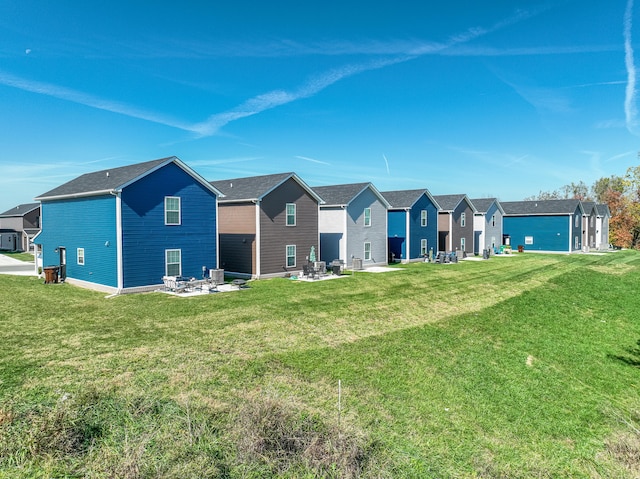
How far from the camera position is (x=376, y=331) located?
13.8 metres

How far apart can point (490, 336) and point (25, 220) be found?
54978 millimetres

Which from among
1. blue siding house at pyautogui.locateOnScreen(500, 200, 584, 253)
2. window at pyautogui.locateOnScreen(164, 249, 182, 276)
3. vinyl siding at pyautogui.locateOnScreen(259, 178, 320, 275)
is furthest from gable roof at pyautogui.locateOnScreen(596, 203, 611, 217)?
window at pyautogui.locateOnScreen(164, 249, 182, 276)

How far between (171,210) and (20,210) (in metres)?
44.4

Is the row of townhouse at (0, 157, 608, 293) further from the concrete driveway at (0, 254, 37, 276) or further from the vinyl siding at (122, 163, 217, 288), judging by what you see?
the concrete driveway at (0, 254, 37, 276)

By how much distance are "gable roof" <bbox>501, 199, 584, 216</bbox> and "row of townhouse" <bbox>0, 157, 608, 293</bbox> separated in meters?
19.2

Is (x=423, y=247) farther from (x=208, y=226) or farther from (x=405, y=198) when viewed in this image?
(x=208, y=226)

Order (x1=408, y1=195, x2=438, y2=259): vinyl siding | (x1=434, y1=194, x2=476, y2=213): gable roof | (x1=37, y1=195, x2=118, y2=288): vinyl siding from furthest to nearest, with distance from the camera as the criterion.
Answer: (x1=434, y1=194, x2=476, y2=213): gable roof
(x1=408, y1=195, x2=438, y2=259): vinyl siding
(x1=37, y1=195, x2=118, y2=288): vinyl siding

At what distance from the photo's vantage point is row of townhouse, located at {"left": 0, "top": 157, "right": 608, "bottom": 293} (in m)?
20.0

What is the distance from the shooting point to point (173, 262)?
21297 mm

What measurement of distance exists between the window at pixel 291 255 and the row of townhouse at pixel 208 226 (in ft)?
0.21

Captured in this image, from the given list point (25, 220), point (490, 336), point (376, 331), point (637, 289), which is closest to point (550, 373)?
point (490, 336)

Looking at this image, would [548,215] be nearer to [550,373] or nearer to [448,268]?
[448,268]

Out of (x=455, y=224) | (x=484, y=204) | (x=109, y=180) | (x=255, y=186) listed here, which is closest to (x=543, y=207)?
(x=484, y=204)

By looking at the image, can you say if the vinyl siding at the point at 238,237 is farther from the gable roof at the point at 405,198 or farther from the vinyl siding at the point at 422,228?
the vinyl siding at the point at 422,228
